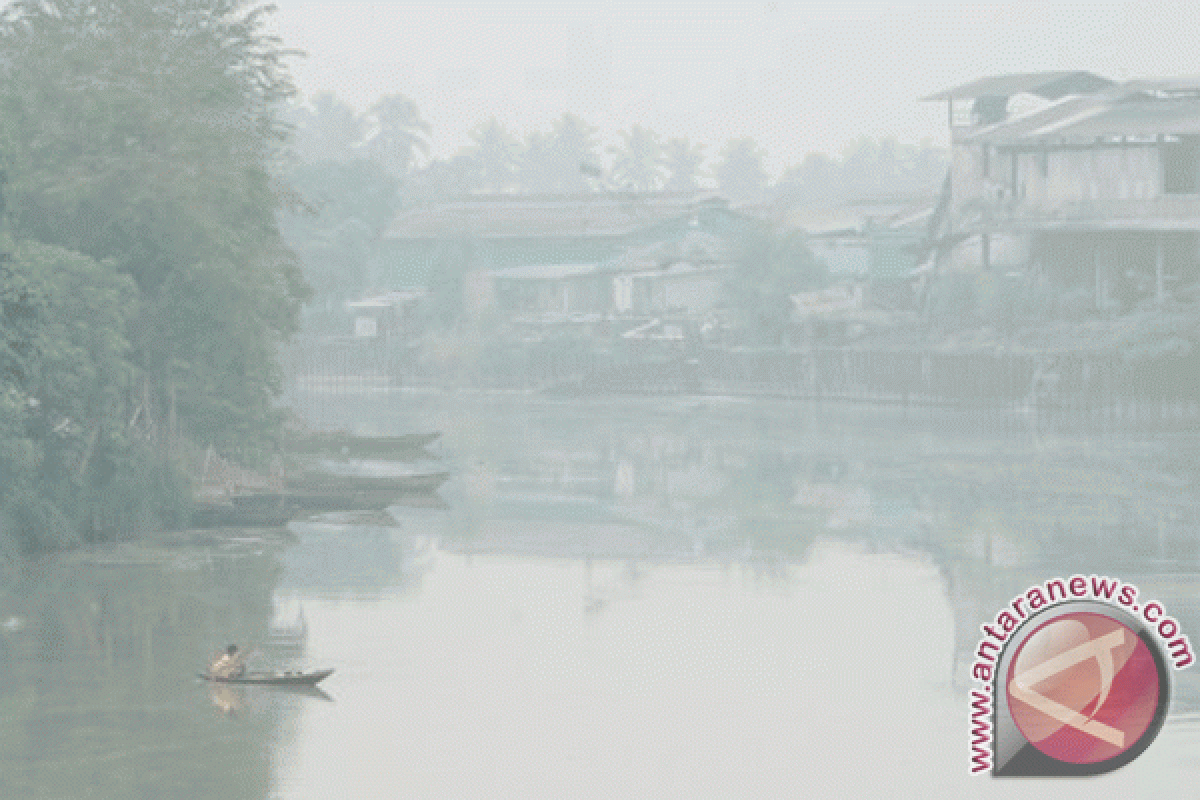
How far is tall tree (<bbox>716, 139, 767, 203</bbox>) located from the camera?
147500mm

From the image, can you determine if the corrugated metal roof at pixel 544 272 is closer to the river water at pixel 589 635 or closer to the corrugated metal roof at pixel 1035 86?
the corrugated metal roof at pixel 1035 86

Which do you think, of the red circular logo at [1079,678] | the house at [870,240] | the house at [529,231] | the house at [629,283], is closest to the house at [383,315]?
the house at [529,231]

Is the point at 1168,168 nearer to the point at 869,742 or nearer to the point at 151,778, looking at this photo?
the point at 869,742

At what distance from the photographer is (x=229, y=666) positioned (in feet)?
68.8

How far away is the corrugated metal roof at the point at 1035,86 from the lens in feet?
217

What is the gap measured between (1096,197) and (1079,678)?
154 ft

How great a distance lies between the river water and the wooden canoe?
0.67ft

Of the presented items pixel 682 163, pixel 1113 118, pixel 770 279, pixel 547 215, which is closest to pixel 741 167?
pixel 682 163

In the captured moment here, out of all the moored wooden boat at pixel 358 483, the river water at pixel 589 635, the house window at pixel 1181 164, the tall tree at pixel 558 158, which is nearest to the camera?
the river water at pixel 589 635

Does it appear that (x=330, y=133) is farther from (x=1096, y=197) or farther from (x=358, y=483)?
(x=358, y=483)

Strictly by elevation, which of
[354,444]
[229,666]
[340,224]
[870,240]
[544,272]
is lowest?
[229,666]

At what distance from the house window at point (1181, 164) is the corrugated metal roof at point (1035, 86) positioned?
957 cm

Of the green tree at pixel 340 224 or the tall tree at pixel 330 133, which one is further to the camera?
the tall tree at pixel 330 133

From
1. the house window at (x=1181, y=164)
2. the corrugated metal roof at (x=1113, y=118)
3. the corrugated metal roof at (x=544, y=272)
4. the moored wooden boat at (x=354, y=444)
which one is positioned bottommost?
the moored wooden boat at (x=354, y=444)
